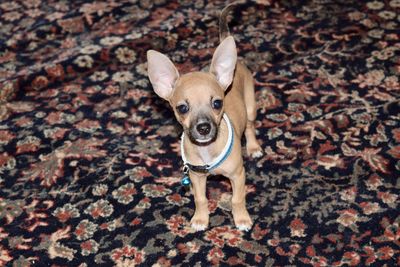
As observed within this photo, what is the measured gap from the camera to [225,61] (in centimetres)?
237

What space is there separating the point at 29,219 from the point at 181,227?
759 mm

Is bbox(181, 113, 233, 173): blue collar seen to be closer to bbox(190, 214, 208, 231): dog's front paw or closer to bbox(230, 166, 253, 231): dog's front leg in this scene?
bbox(230, 166, 253, 231): dog's front leg

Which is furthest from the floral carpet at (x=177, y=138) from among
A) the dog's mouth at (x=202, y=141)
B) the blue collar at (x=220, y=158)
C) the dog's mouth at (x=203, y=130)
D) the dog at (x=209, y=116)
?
the dog's mouth at (x=203, y=130)

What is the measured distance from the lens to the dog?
7.30 feet

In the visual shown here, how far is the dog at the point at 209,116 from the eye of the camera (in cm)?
222

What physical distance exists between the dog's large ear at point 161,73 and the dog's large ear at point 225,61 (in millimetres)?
174

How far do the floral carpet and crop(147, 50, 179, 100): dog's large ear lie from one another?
651mm

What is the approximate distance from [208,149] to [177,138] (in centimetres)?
81

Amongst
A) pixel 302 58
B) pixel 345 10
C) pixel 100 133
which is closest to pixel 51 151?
pixel 100 133

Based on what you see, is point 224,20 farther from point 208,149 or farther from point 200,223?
point 200,223

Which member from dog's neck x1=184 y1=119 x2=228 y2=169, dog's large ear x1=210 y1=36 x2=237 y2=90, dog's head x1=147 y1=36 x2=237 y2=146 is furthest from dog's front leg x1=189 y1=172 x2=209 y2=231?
dog's large ear x1=210 y1=36 x2=237 y2=90

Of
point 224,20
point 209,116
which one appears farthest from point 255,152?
point 209,116

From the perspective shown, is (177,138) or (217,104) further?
(177,138)

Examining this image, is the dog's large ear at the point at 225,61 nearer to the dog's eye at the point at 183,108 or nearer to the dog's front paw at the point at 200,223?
the dog's eye at the point at 183,108
